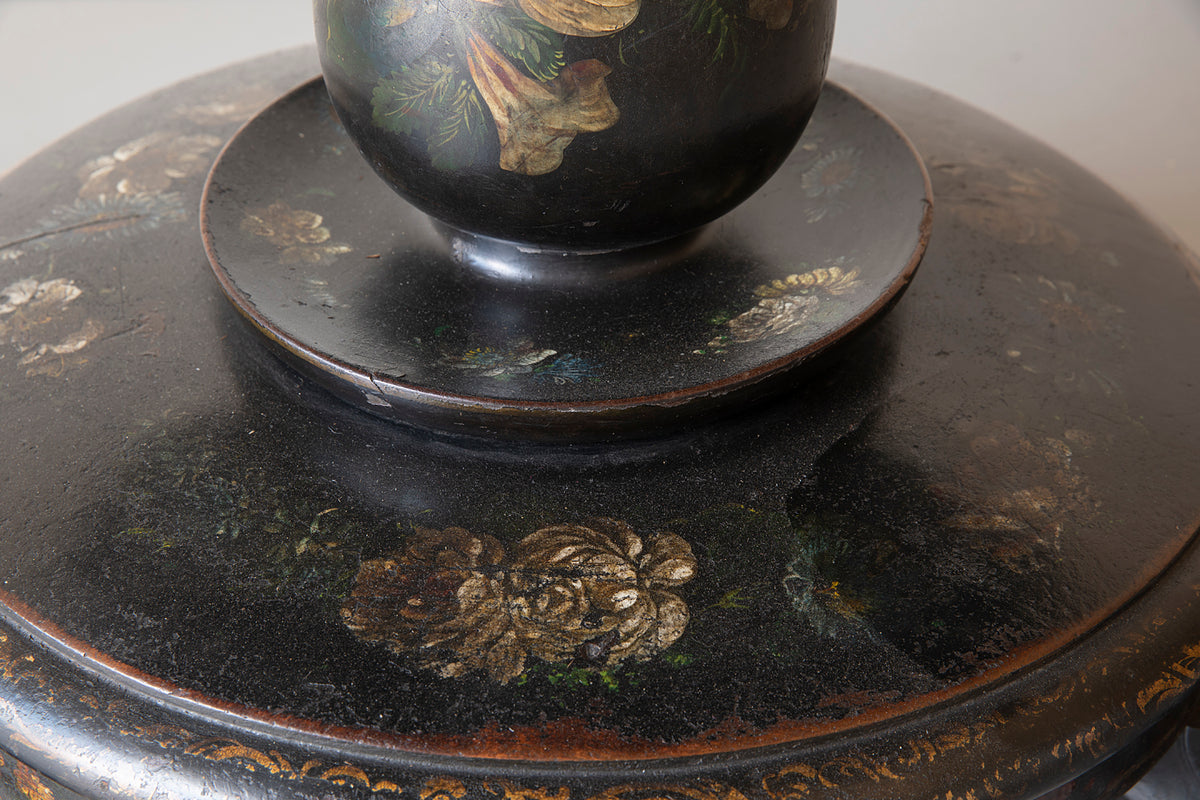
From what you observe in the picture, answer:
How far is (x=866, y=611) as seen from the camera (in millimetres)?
587

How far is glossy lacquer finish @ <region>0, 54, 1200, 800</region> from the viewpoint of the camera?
1.72 feet

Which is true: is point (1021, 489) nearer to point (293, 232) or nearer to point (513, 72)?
point (513, 72)

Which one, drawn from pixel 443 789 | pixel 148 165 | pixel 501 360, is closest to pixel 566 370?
pixel 501 360

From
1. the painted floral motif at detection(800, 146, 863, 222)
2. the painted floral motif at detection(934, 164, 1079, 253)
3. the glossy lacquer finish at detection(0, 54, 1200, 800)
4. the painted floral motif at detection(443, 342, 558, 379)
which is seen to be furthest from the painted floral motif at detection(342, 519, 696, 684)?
the painted floral motif at detection(934, 164, 1079, 253)

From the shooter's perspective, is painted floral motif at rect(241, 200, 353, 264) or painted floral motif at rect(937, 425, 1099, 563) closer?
painted floral motif at rect(937, 425, 1099, 563)

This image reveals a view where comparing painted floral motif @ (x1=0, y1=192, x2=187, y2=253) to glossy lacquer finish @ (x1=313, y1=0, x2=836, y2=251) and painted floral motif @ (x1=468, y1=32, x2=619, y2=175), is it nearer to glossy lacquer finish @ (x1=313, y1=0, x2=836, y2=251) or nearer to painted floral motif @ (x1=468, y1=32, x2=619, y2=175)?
glossy lacquer finish @ (x1=313, y1=0, x2=836, y2=251)

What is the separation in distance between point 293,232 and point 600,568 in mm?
373

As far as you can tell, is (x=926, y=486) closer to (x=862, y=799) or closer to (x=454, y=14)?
(x=862, y=799)

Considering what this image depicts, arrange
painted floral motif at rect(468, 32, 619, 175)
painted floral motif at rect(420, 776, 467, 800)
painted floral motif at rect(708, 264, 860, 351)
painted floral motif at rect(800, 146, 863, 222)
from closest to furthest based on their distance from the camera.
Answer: painted floral motif at rect(420, 776, 467, 800)
painted floral motif at rect(468, 32, 619, 175)
painted floral motif at rect(708, 264, 860, 351)
painted floral motif at rect(800, 146, 863, 222)

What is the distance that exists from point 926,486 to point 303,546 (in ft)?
1.22

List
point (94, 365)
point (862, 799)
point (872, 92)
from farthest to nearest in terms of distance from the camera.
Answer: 1. point (872, 92)
2. point (94, 365)
3. point (862, 799)

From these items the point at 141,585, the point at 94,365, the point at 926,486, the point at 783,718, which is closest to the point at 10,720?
the point at 141,585

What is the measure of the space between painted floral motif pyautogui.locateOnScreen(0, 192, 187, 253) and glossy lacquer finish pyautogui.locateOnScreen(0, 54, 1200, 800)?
0.03 m

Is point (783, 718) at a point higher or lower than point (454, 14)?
lower
